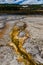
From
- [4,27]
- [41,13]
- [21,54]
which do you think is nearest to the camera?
[21,54]

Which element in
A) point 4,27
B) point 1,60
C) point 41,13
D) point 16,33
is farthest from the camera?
point 41,13

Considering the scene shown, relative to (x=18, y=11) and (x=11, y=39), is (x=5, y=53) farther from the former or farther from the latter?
(x=18, y=11)

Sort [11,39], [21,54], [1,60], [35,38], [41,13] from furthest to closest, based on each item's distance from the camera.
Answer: [41,13] < [11,39] < [35,38] < [21,54] < [1,60]

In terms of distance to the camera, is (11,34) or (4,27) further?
(4,27)

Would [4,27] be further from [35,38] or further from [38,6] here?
[38,6]

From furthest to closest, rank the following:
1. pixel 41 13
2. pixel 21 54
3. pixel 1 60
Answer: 1. pixel 41 13
2. pixel 21 54
3. pixel 1 60

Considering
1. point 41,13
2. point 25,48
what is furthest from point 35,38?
point 41,13

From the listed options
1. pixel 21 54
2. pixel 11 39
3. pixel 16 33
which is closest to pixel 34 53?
pixel 21 54

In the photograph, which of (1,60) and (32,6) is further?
(32,6)

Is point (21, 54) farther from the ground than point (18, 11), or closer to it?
farther from the ground
